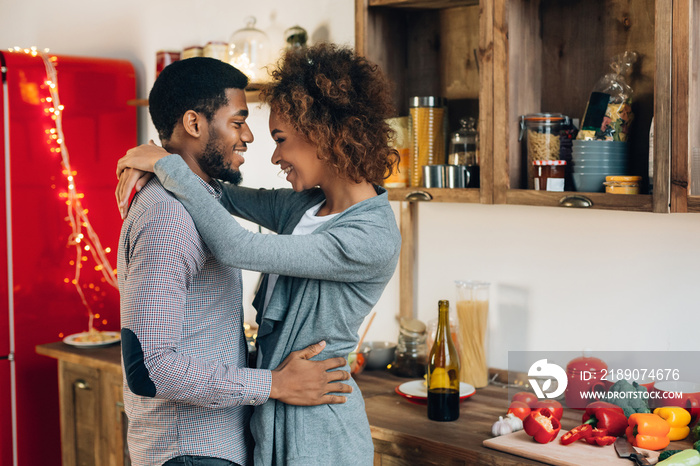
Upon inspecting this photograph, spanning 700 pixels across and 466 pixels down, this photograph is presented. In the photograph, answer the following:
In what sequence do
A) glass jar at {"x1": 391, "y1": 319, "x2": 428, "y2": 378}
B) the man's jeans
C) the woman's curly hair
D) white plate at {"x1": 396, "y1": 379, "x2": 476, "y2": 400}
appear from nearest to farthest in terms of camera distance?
the man's jeans, the woman's curly hair, white plate at {"x1": 396, "y1": 379, "x2": 476, "y2": 400}, glass jar at {"x1": 391, "y1": 319, "x2": 428, "y2": 378}

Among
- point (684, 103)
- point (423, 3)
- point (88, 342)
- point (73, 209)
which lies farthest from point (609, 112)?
point (73, 209)

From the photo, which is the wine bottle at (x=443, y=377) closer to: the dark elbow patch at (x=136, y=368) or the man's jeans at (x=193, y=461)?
the man's jeans at (x=193, y=461)

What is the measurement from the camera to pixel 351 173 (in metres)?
1.62

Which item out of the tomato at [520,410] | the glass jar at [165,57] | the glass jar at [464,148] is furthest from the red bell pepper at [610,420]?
the glass jar at [165,57]

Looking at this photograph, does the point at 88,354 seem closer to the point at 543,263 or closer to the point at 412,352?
the point at 412,352

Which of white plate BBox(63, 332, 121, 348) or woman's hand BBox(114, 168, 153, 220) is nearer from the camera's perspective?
woman's hand BBox(114, 168, 153, 220)

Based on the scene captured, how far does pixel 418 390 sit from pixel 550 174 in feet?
2.44

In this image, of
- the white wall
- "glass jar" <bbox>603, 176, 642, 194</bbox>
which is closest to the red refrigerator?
the white wall

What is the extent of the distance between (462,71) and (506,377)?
99 centimetres

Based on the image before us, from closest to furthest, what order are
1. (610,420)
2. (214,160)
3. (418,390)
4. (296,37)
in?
(214,160), (610,420), (418,390), (296,37)

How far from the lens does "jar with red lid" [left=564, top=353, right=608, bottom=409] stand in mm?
2062

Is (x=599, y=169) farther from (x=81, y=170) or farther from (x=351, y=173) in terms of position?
(x=81, y=170)

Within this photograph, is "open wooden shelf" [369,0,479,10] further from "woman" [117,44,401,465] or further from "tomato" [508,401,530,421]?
"tomato" [508,401,530,421]

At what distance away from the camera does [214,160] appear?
1604mm
